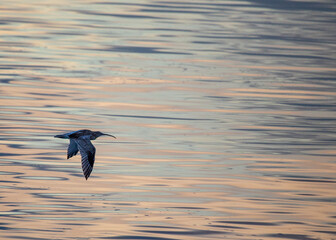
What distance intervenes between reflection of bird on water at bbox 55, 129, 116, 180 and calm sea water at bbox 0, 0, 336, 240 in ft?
1.56

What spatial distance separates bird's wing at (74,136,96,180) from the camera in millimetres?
10570

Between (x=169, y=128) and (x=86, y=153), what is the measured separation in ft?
14.0

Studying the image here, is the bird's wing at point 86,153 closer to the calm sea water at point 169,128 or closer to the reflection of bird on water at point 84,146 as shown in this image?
the reflection of bird on water at point 84,146

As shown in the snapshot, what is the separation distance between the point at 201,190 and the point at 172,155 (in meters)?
1.65

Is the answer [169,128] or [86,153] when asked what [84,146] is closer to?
[86,153]

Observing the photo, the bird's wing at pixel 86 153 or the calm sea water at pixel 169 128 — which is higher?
the bird's wing at pixel 86 153

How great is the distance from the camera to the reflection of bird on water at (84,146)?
1060 cm

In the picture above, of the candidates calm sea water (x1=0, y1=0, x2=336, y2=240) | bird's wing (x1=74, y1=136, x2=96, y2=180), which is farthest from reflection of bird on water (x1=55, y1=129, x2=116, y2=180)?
calm sea water (x1=0, y1=0, x2=336, y2=240)

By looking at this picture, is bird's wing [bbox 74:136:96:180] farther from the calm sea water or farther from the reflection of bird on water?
the calm sea water

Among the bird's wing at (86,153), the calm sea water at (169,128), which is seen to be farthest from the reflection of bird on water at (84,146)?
the calm sea water at (169,128)

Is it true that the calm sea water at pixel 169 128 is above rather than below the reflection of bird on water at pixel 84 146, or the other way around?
below

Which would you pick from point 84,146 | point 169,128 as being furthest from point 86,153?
point 169,128

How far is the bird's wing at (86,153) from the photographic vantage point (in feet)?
34.7

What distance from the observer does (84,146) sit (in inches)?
427
